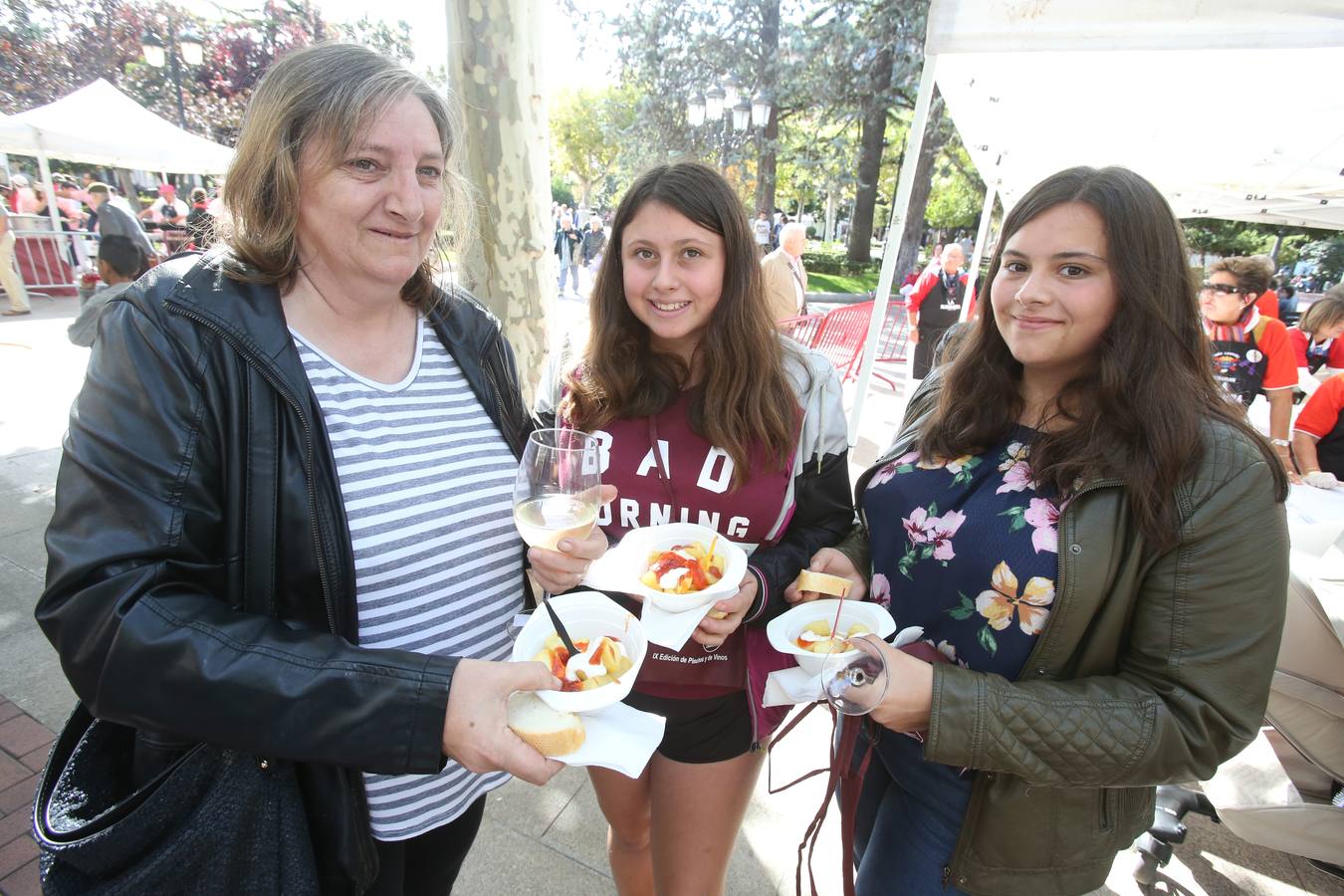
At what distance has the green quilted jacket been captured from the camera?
1.35 m

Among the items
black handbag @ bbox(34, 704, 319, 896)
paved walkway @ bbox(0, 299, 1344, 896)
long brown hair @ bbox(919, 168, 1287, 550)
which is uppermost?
long brown hair @ bbox(919, 168, 1287, 550)

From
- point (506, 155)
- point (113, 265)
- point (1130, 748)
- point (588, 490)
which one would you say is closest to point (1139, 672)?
point (1130, 748)

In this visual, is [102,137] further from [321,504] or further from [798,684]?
[798,684]

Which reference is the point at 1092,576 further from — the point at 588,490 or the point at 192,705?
the point at 192,705

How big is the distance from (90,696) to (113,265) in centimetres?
612

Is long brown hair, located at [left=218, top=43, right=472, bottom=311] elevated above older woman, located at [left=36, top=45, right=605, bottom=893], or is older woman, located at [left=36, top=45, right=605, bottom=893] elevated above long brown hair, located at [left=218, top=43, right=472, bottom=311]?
long brown hair, located at [left=218, top=43, right=472, bottom=311]

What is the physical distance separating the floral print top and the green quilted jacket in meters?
0.05

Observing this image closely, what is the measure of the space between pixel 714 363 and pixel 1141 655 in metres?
1.34

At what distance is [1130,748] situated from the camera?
1374 mm

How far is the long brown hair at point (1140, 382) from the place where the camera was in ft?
4.62

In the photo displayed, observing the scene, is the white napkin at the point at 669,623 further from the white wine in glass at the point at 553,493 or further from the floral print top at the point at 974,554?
the floral print top at the point at 974,554

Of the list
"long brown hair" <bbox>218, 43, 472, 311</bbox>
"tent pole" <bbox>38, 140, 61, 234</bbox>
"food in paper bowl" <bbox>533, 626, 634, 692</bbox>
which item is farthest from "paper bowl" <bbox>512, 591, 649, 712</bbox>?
"tent pole" <bbox>38, 140, 61, 234</bbox>

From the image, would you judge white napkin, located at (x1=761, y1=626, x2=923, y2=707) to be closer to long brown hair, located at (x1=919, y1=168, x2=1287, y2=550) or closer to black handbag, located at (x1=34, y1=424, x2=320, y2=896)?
long brown hair, located at (x1=919, y1=168, x2=1287, y2=550)

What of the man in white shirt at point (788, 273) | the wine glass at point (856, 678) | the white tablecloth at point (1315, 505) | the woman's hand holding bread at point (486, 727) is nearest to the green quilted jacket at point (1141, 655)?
the wine glass at point (856, 678)
